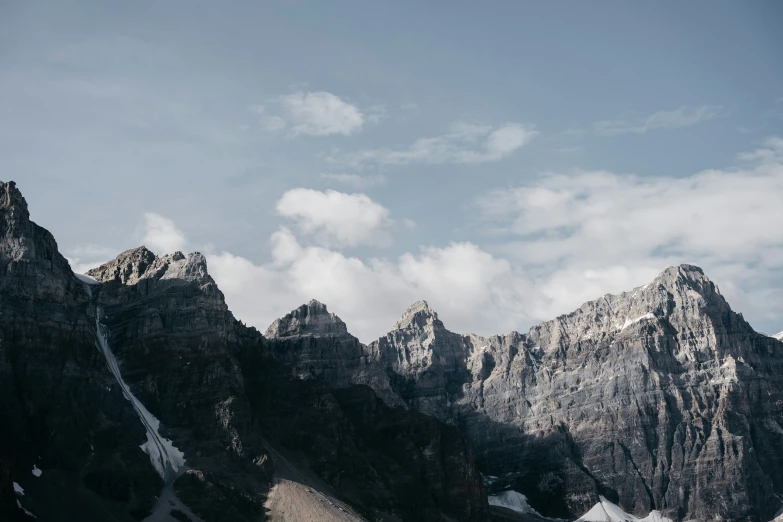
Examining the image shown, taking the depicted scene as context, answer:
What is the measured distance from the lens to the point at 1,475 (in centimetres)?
19175

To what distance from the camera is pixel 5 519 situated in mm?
193875

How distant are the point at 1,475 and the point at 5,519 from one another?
26.6 feet
